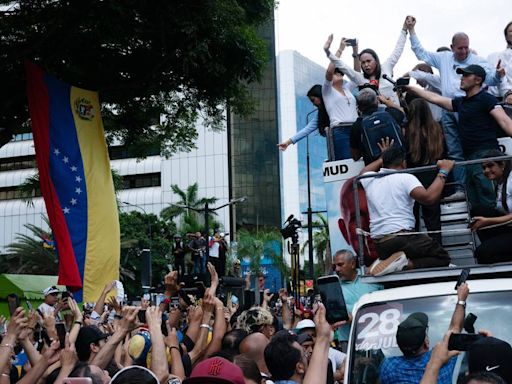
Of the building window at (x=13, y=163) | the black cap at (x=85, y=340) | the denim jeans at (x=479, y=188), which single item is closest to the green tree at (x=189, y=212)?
the building window at (x=13, y=163)

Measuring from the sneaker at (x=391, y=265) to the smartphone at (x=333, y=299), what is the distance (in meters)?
0.64

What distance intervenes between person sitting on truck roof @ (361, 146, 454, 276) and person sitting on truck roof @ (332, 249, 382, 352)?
0.43m

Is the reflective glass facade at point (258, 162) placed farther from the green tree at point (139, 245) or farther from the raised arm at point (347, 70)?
the raised arm at point (347, 70)

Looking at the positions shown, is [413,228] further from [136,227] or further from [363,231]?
[136,227]

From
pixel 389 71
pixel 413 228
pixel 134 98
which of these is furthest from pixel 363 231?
pixel 134 98

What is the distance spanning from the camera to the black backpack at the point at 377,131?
302 inches

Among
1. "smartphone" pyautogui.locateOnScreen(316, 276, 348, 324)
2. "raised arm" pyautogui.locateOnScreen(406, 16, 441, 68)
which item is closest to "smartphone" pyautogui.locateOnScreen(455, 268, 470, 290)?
"smartphone" pyautogui.locateOnScreen(316, 276, 348, 324)

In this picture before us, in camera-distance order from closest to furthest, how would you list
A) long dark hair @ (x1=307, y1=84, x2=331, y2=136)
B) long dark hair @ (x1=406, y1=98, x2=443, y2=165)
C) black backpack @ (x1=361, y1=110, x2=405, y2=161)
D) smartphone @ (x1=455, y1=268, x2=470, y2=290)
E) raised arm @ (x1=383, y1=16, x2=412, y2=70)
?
smartphone @ (x1=455, y1=268, x2=470, y2=290), long dark hair @ (x1=406, y1=98, x2=443, y2=165), black backpack @ (x1=361, y1=110, x2=405, y2=161), long dark hair @ (x1=307, y1=84, x2=331, y2=136), raised arm @ (x1=383, y1=16, x2=412, y2=70)

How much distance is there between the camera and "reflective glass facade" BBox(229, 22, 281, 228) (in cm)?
9350

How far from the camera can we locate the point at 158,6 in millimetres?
14172

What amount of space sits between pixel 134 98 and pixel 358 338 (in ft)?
38.3

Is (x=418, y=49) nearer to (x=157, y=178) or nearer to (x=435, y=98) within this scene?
(x=435, y=98)

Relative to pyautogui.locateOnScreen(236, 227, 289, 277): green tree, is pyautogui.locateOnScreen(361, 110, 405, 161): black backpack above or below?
below

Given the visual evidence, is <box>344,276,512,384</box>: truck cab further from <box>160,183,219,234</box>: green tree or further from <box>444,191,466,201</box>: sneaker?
<box>160,183,219,234</box>: green tree
